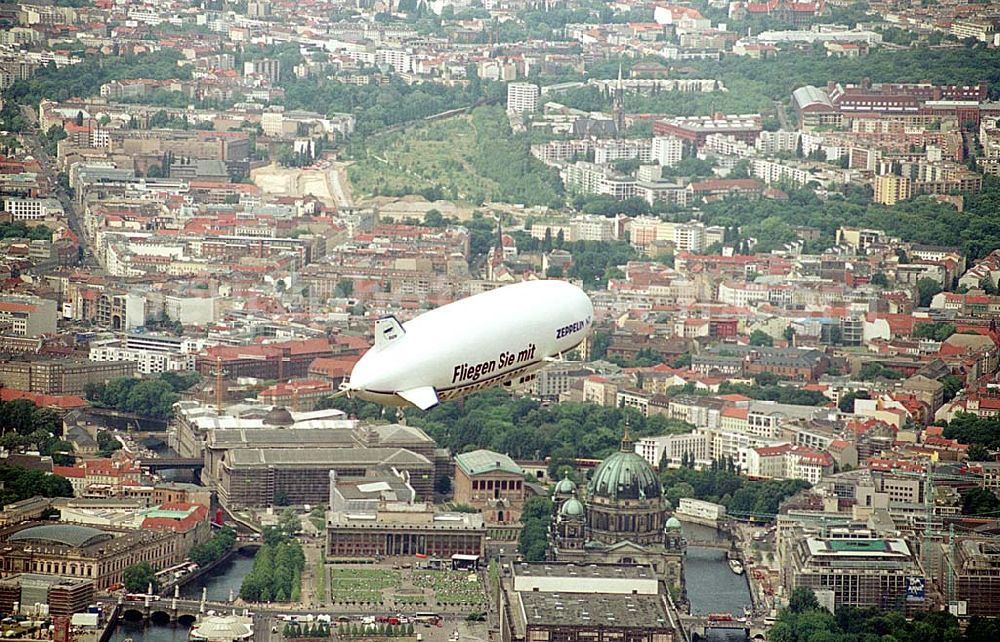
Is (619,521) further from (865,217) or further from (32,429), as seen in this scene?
(865,217)

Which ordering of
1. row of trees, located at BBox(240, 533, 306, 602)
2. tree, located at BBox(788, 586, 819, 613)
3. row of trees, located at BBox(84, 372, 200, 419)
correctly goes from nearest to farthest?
tree, located at BBox(788, 586, 819, 613), row of trees, located at BBox(240, 533, 306, 602), row of trees, located at BBox(84, 372, 200, 419)

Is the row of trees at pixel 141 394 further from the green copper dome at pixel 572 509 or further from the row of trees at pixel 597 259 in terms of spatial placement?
the row of trees at pixel 597 259

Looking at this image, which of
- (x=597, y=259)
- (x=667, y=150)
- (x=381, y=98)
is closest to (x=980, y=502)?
(x=597, y=259)

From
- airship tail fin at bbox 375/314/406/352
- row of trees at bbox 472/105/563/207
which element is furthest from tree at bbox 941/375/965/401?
airship tail fin at bbox 375/314/406/352

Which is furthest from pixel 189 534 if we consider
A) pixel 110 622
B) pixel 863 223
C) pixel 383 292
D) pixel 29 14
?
pixel 29 14

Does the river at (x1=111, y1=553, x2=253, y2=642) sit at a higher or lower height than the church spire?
higher

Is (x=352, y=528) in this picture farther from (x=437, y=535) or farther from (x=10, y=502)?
(x=10, y=502)

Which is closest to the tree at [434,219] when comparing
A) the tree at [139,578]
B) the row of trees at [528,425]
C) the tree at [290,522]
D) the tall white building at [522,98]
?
the tall white building at [522,98]

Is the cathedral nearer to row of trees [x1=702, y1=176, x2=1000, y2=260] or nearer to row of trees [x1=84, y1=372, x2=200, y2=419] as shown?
row of trees [x1=84, y1=372, x2=200, y2=419]
